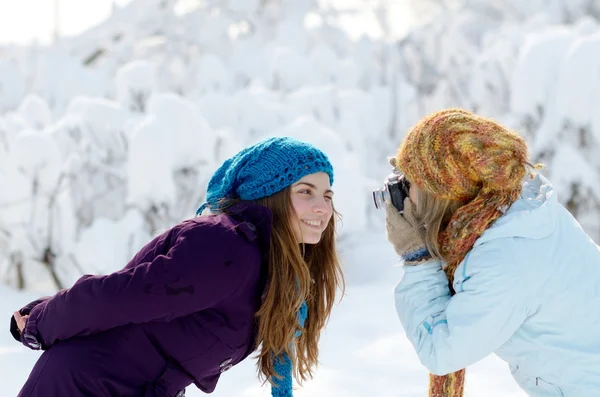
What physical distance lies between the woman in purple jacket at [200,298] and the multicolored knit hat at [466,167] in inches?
11.4

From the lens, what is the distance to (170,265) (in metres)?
1.62

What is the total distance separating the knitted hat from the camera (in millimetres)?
1869

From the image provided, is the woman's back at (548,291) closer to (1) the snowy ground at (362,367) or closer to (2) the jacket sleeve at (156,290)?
(2) the jacket sleeve at (156,290)

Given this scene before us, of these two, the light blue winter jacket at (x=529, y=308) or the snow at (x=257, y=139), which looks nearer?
the light blue winter jacket at (x=529, y=308)

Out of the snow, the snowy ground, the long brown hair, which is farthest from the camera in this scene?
the snow


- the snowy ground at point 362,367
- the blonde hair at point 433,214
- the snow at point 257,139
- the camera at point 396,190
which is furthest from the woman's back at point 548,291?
the snow at point 257,139

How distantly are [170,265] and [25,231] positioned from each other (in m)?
7.16

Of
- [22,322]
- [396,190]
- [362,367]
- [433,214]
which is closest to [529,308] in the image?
[433,214]

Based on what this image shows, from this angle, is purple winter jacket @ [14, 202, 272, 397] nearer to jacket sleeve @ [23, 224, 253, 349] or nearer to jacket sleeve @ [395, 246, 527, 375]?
jacket sleeve @ [23, 224, 253, 349]

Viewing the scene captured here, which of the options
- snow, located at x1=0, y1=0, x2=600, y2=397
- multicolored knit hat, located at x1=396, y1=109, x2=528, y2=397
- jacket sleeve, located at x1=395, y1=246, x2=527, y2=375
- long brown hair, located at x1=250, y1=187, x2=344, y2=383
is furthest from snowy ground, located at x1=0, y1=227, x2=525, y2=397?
multicolored knit hat, located at x1=396, y1=109, x2=528, y2=397

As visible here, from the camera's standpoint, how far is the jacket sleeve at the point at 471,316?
169 cm

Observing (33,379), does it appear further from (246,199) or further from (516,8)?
(516,8)

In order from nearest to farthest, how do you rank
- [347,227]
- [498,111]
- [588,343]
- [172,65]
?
Result: [588,343], [347,227], [498,111], [172,65]

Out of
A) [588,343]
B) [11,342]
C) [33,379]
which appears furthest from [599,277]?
[11,342]
